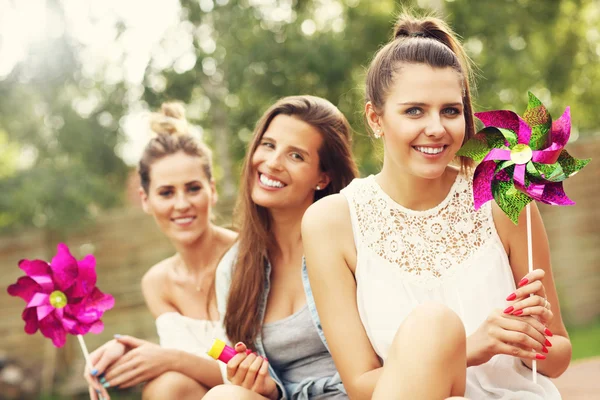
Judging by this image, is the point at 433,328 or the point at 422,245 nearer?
the point at 433,328

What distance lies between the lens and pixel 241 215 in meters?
3.18

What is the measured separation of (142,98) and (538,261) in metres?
6.20

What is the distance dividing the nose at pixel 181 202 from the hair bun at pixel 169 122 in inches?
14.7

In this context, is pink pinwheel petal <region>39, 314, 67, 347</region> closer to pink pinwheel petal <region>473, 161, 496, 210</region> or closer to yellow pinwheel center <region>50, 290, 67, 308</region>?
yellow pinwheel center <region>50, 290, 67, 308</region>

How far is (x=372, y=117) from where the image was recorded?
254 cm

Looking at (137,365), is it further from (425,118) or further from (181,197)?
(425,118)

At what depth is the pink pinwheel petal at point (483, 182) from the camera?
92.6 inches

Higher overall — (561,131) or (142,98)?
(142,98)

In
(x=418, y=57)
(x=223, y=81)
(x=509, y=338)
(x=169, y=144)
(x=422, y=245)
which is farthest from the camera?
(x=223, y=81)

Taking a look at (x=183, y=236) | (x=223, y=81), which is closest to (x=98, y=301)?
(x=183, y=236)

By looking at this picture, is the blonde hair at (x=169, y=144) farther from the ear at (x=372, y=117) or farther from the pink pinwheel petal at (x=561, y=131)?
the pink pinwheel petal at (x=561, y=131)

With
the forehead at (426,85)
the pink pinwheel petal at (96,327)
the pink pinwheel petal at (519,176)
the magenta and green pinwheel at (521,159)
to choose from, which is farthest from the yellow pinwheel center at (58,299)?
the pink pinwheel petal at (519,176)

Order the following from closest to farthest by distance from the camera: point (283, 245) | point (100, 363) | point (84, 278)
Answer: point (100, 363) < point (84, 278) < point (283, 245)

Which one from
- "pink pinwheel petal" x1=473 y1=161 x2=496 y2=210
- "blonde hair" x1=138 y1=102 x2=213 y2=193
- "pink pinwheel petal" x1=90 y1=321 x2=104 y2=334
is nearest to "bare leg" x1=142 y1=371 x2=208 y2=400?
"pink pinwheel petal" x1=90 y1=321 x2=104 y2=334
